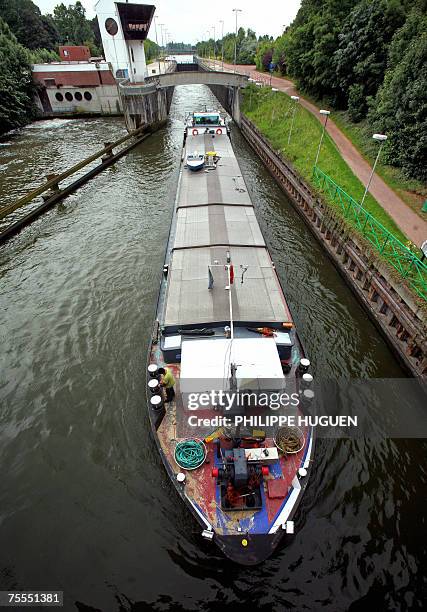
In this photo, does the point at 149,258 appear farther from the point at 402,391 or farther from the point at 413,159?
the point at 413,159

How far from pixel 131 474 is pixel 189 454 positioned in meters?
3.34

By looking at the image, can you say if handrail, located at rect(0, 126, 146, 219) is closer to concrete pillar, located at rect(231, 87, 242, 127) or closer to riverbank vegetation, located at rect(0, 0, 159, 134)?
riverbank vegetation, located at rect(0, 0, 159, 134)

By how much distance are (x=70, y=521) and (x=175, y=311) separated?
950 centimetres

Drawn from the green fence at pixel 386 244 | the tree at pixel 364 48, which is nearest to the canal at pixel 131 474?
the green fence at pixel 386 244

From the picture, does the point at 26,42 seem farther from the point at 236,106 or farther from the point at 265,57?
the point at 236,106

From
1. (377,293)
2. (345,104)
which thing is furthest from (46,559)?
(345,104)

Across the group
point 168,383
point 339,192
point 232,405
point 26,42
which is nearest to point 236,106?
point 339,192

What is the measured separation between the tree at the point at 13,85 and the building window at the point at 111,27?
18.9 m

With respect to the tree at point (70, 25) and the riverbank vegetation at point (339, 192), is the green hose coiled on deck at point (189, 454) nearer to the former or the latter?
the riverbank vegetation at point (339, 192)

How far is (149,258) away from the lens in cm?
2652

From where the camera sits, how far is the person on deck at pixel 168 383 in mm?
13828

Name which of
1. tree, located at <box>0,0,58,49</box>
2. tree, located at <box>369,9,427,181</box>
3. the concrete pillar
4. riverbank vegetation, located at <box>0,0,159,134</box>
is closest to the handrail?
riverbank vegetation, located at <box>0,0,159,134</box>

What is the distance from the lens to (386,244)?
22.8 meters

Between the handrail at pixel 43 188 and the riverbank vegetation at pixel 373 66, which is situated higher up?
the riverbank vegetation at pixel 373 66
